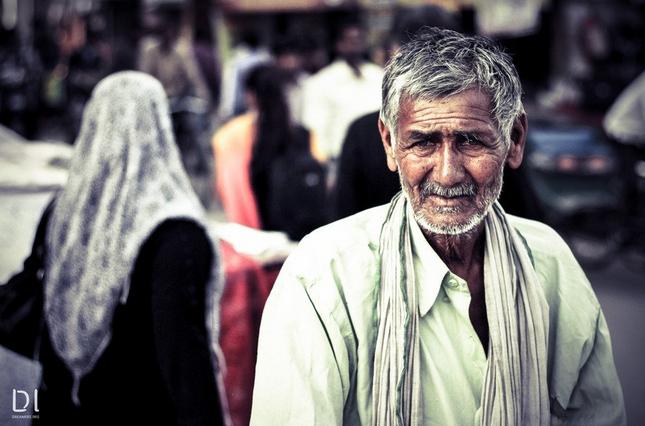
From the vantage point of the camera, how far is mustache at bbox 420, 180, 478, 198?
181 centimetres

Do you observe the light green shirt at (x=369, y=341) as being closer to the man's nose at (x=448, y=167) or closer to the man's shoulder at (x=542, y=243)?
the man's shoulder at (x=542, y=243)

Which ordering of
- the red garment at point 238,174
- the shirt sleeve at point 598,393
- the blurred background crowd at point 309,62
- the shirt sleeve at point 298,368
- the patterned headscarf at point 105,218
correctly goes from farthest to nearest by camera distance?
the blurred background crowd at point 309,62
the red garment at point 238,174
the patterned headscarf at point 105,218
the shirt sleeve at point 598,393
the shirt sleeve at point 298,368

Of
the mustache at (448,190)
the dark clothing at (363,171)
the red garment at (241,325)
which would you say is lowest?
the red garment at (241,325)

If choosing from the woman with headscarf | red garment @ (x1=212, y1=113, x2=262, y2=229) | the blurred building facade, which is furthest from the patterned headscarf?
the blurred building facade

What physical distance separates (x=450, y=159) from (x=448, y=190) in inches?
2.9

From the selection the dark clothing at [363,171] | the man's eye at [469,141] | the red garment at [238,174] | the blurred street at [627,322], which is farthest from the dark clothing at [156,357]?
the blurred street at [627,322]

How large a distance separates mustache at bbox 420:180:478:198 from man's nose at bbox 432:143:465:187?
0.01 meters

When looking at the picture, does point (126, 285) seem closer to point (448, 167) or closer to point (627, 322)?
point (448, 167)

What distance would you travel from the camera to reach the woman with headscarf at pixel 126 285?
255 cm

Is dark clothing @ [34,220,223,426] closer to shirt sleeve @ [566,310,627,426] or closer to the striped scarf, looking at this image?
the striped scarf

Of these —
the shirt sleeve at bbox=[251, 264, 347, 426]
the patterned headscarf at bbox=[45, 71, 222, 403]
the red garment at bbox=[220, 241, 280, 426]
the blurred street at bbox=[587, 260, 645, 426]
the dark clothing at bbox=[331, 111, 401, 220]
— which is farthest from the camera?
the blurred street at bbox=[587, 260, 645, 426]

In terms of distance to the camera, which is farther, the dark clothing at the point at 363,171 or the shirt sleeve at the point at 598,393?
the dark clothing at the point at 363,171

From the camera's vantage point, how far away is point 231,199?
4.68 meters

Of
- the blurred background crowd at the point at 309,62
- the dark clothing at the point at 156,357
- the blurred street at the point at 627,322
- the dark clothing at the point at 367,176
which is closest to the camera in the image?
the dark clothing at the point at 156,357
